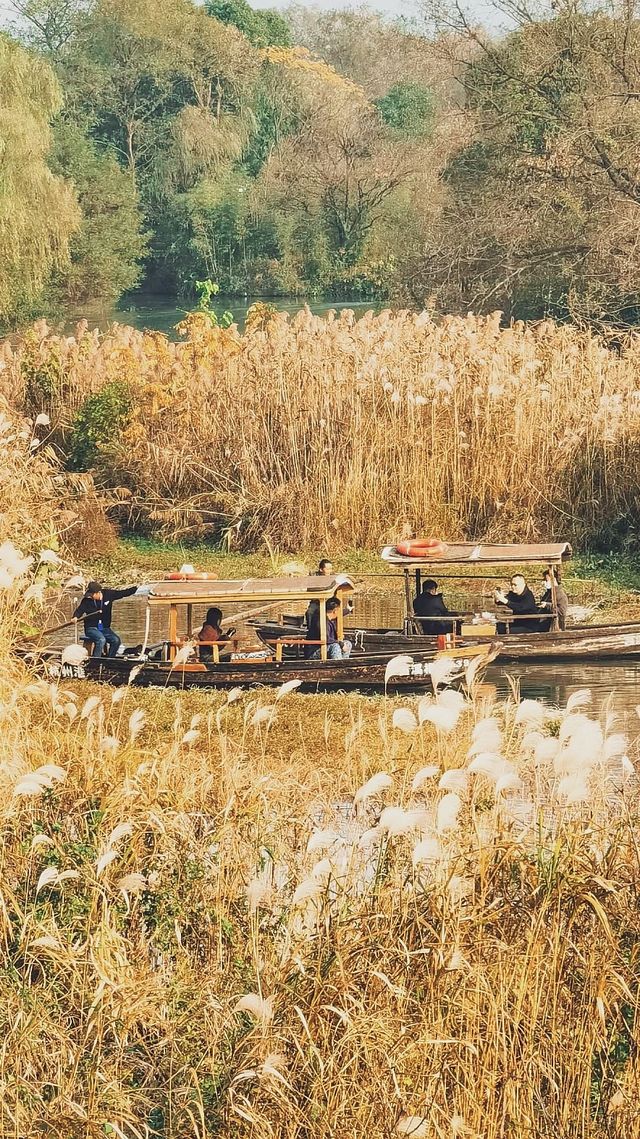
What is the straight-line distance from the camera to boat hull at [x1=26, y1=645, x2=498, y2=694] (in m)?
13.9

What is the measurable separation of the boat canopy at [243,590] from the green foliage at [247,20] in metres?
83.7

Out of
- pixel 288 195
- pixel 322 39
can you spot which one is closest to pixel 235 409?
pixel 288 195

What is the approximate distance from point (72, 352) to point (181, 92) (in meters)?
56.0

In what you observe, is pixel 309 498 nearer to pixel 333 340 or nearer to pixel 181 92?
pixel 333 340

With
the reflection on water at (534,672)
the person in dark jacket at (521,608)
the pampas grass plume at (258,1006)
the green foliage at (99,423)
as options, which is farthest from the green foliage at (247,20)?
the pampas grass plume at (258,1006)

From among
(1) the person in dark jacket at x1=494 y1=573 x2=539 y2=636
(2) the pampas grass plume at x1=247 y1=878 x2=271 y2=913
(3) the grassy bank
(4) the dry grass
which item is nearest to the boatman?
(1) the person in dark jacket at x1=494 y1=573 x2=539 y2=636

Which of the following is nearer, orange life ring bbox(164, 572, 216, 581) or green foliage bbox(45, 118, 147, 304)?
orange life ring bbox(164, 572, 216, 581)

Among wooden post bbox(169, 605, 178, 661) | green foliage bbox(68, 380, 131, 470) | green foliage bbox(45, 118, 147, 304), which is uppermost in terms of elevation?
green foliage bbox(45, 118, 147, 304)

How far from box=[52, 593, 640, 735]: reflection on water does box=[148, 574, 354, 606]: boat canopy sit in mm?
1739

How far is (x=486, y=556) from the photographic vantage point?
14750mm

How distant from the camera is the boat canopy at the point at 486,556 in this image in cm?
1467

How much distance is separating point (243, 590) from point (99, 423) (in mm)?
8058

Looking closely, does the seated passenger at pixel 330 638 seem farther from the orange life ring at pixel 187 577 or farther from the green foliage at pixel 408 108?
the green foliage at pixel 408 108

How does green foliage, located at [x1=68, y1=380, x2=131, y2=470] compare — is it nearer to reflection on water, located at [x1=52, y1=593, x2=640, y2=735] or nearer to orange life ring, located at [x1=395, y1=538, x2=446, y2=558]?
reflection on water, located at [x1=52, y1=593, x2=640, y2=735]
